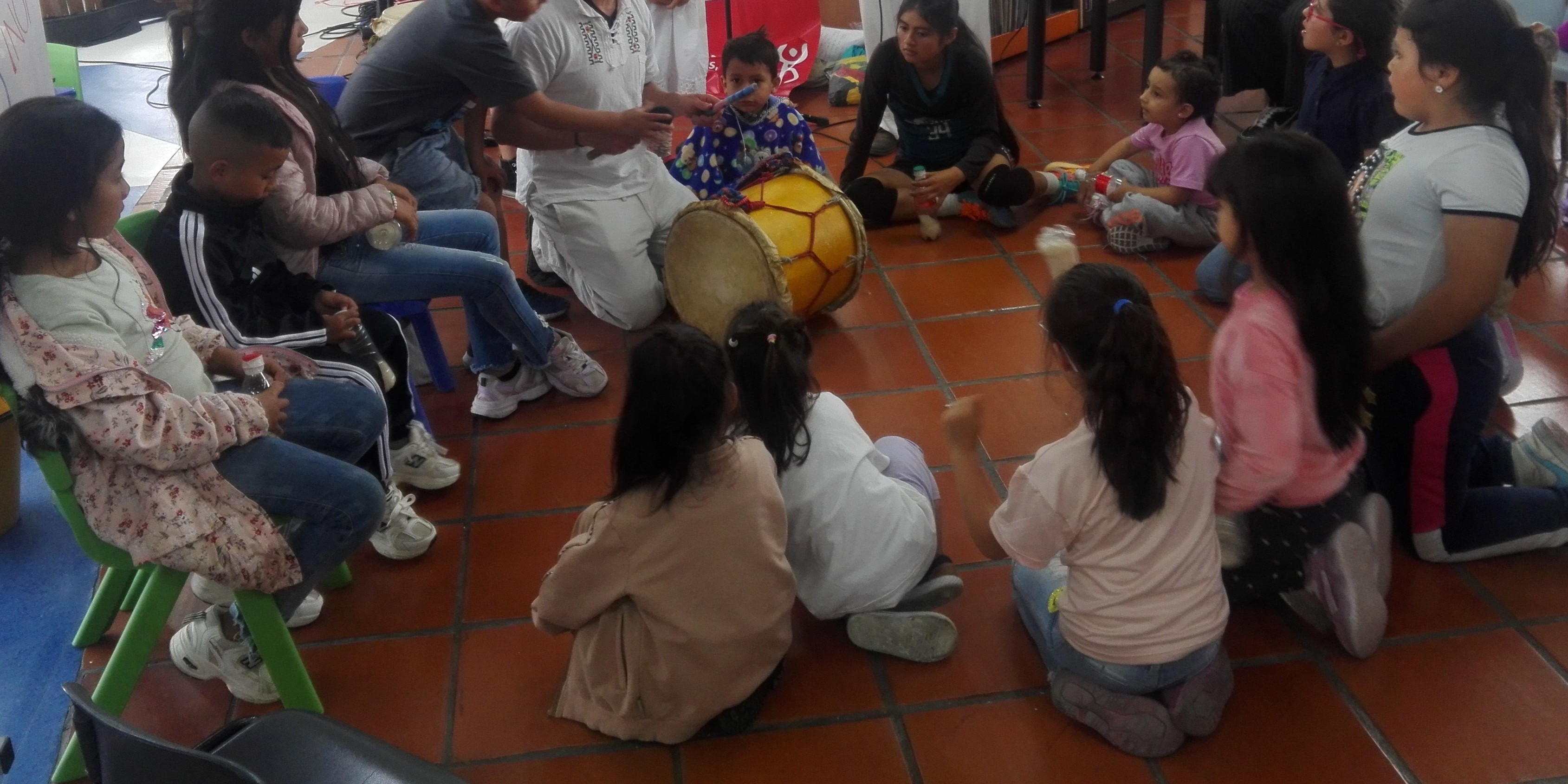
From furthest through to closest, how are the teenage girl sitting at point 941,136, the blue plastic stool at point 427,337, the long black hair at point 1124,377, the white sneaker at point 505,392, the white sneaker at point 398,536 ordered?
the teenage girl sitting at point 941,136, the white sneaker at point 505,392, the blue plastic stool at point 427,337, the white sneaker at point 398,536, the long black hair at point 1124,377

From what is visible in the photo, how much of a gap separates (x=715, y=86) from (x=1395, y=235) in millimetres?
3410

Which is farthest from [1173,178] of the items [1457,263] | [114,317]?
[114,317]

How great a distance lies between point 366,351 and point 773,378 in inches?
38.9

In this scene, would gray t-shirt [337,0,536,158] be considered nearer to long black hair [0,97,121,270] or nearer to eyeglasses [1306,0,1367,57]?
long black hair [0,97,121,270]

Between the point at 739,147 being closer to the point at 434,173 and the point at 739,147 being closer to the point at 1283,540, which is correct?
the point at 434,173

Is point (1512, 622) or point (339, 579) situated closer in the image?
point (1512, 622)

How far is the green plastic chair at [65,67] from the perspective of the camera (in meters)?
3.85

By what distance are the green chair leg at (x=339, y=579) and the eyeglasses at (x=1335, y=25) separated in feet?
9.40

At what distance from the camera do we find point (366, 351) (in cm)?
258

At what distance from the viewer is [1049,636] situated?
7.23 ft

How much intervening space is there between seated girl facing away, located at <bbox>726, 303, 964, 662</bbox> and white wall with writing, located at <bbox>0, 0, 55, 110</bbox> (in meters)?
1.97

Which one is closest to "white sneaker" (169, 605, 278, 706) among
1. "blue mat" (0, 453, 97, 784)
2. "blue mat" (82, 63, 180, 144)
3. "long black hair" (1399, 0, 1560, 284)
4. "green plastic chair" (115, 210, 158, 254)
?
"blue mat" (0, 453, 97, 784)

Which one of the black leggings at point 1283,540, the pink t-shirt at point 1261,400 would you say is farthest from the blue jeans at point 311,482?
the black leggings at point 1283,540

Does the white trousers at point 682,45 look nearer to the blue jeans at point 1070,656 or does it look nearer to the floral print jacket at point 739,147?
the floral print jacket at point 739,147
